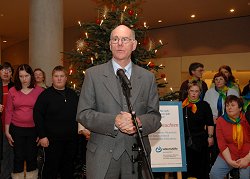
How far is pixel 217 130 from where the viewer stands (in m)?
3.96

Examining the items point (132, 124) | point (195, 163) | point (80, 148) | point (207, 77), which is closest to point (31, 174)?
point (80, 148)

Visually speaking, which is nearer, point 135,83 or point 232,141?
point 135,83

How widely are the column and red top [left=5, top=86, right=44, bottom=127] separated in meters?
2.15

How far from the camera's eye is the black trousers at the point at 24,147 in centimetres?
398

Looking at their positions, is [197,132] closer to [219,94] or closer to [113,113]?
[219,94]

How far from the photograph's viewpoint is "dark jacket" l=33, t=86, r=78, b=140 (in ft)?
12.6

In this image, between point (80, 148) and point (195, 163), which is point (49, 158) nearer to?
point (80, 148)

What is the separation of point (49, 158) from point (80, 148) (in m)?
0.74

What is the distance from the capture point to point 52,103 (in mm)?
3840

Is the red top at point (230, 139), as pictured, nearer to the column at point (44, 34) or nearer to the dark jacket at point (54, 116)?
the dark jacket at point (54, 116)

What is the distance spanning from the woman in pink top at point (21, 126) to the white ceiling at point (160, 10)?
4.60m

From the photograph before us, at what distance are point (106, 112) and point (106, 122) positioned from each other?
0.38 feet

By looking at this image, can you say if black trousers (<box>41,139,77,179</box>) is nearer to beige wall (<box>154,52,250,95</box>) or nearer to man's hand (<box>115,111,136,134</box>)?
man's hand (<box>115,111,136,134</box>)

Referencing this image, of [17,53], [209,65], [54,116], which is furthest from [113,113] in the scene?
[17,53]
